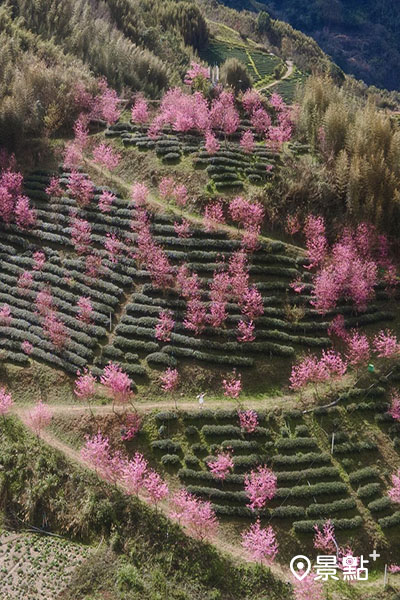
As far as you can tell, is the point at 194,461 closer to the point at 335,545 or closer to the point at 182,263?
the point at 335,545

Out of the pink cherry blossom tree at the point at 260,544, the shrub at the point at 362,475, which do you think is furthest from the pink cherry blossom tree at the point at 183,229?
the pink cherry blossom tree at the point at 260,544

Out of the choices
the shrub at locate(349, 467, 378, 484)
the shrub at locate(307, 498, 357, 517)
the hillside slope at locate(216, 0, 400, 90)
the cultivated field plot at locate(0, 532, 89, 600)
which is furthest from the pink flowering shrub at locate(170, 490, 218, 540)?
the hillside slope at locate(216, 0, 400, 90)

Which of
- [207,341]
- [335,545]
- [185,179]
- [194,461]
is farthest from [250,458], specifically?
[185,179]

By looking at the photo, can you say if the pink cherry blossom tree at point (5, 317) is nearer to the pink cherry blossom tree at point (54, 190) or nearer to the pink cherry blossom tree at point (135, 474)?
the pink cherry blossom tree at point (54, 190)

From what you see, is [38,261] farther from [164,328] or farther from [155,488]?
[155,488]

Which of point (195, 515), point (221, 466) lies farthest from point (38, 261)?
point (195, 515)
